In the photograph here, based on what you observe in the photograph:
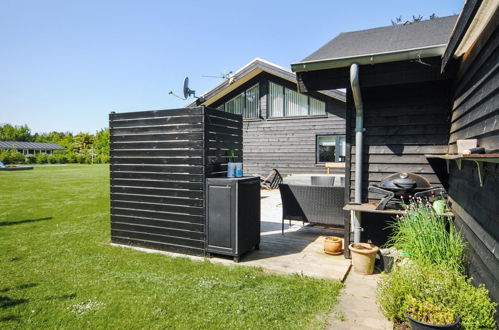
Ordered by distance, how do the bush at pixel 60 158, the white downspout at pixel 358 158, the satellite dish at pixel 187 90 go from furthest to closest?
the bush at pixel 60 158
the satellite dish at pixel 187 90
the white downspout at pixel 358 158

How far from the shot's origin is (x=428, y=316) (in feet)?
6.32

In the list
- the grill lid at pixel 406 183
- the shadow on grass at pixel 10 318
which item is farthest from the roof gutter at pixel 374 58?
the shadow on grass at pixel 10 318

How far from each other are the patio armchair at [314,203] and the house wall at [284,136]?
602cm

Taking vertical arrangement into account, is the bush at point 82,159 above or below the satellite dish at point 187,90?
below

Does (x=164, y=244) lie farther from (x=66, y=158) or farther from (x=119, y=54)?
(x=66, y=158)

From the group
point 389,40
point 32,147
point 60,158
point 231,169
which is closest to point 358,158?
point 389,40

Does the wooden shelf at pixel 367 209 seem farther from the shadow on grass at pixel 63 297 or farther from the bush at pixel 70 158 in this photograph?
the bush at pixel 70 158

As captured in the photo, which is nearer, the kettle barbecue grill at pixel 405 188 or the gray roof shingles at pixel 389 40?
the gray roof shingles at pixel 389 40

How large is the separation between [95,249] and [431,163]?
15.8ft

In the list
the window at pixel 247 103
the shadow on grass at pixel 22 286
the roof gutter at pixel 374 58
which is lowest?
the shadow on grass at pixel 22 286

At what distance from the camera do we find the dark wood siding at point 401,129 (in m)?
3.55

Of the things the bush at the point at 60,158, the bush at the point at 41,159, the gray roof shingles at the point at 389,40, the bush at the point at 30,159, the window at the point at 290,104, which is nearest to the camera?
the gray roof shingles at the point at 389,40

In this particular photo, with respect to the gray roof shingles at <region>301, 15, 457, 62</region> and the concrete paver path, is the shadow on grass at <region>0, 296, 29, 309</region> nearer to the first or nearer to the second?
the concrete paver path

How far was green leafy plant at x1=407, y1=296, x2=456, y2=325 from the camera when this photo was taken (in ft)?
6.00
